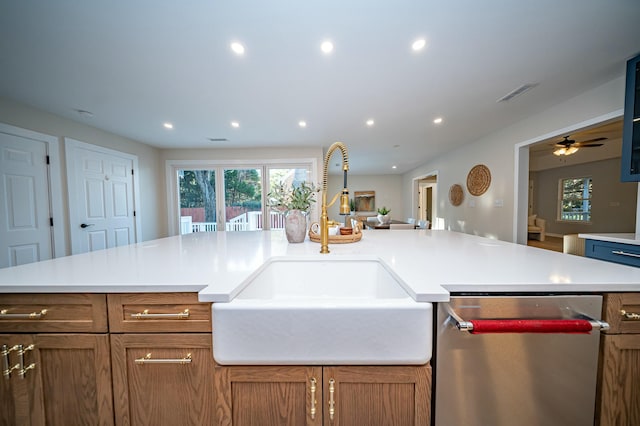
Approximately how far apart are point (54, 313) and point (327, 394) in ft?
3.02

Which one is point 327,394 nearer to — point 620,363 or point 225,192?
point 620,363

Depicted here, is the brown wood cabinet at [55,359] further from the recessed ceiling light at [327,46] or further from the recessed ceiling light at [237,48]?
the recessed ceiling light at [327,46]

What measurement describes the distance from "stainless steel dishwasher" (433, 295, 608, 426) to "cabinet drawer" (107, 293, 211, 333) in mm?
749

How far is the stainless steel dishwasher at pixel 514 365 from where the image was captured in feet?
2.19

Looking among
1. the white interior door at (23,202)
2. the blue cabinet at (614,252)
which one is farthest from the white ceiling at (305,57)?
the blue cabinet at (614,252)

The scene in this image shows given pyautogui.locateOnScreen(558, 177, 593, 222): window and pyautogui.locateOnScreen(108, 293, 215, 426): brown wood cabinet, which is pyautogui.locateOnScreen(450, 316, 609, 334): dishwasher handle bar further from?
pyautogui.locateOnScreen(558, 177, 593, 222): window

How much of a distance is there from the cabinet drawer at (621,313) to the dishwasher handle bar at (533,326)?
0.11 meters

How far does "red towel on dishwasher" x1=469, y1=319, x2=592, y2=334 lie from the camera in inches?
24.3

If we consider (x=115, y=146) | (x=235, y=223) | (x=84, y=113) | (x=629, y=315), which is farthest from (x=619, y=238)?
(x=115, y=146)

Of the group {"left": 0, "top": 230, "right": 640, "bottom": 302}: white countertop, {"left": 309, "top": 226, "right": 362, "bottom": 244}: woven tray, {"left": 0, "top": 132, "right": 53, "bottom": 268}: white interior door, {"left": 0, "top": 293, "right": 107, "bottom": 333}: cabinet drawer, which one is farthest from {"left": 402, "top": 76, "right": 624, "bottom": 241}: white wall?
{"left": 0, "top": 132, "right": 53, "bottom": 268}: white interior door

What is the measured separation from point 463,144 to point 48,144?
21.8 ft

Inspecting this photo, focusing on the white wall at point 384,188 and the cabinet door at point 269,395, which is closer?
the cabinet door at point 269,395

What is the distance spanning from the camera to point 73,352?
0.73 metres

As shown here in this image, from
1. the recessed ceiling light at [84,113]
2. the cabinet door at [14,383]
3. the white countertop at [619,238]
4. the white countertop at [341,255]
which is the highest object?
the recessed ceiling light at [84,113]
